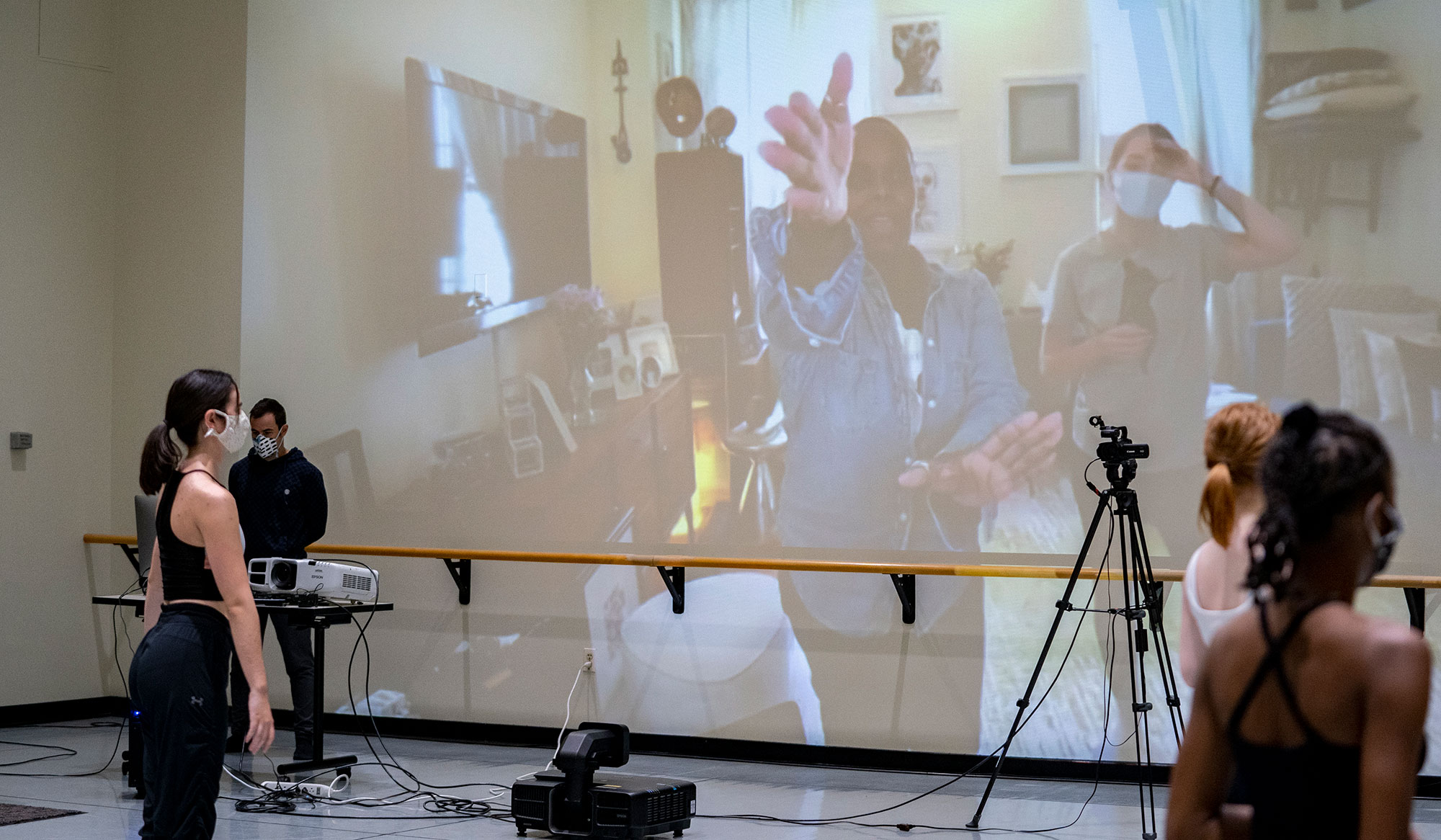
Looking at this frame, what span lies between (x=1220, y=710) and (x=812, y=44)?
501 centimetres

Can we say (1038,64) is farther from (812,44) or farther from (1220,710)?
(1220,710)

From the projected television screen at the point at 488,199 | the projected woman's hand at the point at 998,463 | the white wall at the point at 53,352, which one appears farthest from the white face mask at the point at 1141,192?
the white wall at the point at 53,352

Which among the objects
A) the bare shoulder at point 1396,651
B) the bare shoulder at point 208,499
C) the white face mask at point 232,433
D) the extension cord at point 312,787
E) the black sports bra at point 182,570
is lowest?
the extension cord at point 312,787

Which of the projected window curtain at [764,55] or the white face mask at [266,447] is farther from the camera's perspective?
the projected window curtain at [764,55]

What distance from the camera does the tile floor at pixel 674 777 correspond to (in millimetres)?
4430

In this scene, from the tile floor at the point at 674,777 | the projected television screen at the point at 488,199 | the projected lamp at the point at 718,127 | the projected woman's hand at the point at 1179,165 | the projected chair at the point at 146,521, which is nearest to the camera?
the tile floor at the point at 674,777

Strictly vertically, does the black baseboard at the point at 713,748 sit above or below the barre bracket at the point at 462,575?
below

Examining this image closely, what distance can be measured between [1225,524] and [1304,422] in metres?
1.29

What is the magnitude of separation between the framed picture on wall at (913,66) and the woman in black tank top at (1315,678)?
4664 millimetres

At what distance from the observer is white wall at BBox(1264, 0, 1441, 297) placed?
5.16 m

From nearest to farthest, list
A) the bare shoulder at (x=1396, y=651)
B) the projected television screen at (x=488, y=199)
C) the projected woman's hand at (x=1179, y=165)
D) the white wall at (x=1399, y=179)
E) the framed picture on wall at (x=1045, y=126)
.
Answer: the bare shoulder at (x=1396, y=651) → the white wall at (x=1399, y=179) → the projected woman's hand at (x=1179, y=165) → the framed picture on wall at (x=1045, y=126) → the projected television screen at (x=488, y=199)

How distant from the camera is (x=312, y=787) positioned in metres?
5.11

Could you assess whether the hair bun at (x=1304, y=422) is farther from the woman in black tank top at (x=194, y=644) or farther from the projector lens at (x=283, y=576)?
the projector lens at (x=283, y=576)

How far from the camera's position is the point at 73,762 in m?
5.74
